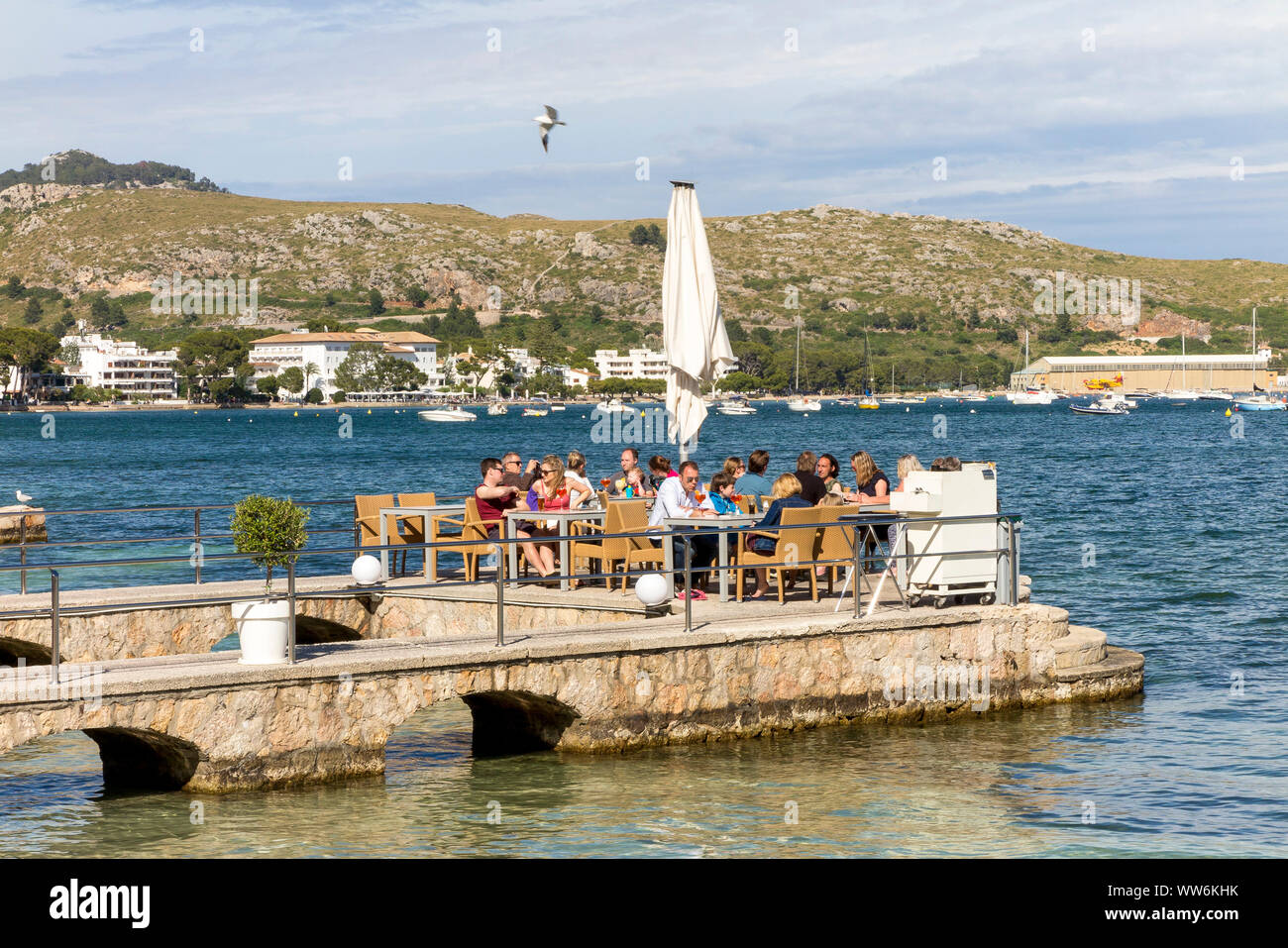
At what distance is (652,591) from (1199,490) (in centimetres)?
3743

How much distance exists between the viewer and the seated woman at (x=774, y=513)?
40.0 ft

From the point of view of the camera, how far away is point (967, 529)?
12062 mm

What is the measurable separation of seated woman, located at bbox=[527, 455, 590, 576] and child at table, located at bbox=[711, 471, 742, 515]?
132cm

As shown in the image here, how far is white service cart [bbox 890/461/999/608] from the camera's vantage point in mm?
11930

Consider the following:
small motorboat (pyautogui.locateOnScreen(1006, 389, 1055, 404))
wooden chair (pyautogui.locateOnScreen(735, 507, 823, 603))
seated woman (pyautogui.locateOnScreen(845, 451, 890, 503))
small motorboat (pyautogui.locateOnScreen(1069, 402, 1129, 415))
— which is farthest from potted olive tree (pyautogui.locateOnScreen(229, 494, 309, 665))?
small motorboat (pyautogui.locateOnScreen(1006, 389, 1055, 404))

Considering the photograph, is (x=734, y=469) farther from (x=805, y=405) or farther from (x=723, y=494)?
(x=805, y=405)

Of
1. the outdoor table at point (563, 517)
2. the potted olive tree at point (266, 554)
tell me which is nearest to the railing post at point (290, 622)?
the potted olive tree at point (266, 554)

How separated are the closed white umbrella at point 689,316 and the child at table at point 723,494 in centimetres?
47

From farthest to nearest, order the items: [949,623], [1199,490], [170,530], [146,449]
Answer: [146,449]
[1199,490]
[170,530]
[949,623]

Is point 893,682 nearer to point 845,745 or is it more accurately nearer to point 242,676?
point 845,745

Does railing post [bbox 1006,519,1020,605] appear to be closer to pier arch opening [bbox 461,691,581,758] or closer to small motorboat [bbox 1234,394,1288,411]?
pier arch opening [bbox 461,691,581,758]

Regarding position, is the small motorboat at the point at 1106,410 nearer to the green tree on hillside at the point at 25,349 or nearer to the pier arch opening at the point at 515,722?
the green tree on hillside at the point at 25,349

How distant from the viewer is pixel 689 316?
13.7 meters
